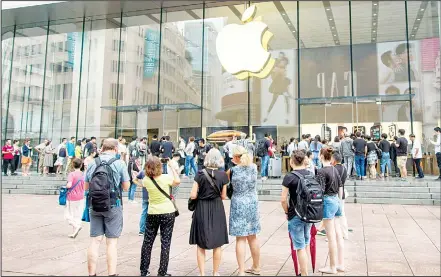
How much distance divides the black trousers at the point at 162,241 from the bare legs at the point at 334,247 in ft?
6.90

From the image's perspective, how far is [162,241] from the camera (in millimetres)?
4398

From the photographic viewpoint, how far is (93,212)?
4.31m

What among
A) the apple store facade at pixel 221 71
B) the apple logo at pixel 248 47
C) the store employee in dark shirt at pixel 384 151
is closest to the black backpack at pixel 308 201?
the store employee in dark shirt at pixel 384 151

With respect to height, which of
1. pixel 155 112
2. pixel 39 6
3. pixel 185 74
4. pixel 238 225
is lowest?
pixel 238 225

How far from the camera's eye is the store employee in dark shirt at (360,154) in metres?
12.5

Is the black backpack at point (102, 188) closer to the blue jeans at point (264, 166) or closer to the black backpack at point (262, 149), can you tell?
the black backpack at point (262, 149)

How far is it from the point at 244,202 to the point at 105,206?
177cm

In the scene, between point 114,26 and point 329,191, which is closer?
point 329,191

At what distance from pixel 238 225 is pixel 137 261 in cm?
181

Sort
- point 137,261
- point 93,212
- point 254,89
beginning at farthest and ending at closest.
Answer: point 254,89
point 137,261
point 93,212

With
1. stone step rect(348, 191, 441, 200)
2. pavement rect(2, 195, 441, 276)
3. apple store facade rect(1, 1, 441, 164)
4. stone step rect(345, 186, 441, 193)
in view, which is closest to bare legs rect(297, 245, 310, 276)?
pavement rect(2, 195, 441, 276)

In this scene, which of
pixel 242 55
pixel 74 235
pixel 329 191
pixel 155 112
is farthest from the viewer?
pixel 155 112

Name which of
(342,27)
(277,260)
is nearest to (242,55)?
(342,27)

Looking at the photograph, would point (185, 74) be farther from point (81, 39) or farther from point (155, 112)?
point (81, 39)
